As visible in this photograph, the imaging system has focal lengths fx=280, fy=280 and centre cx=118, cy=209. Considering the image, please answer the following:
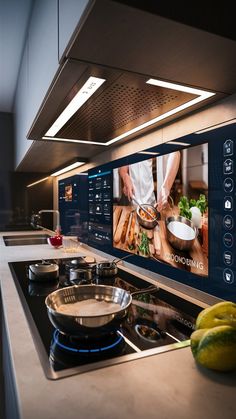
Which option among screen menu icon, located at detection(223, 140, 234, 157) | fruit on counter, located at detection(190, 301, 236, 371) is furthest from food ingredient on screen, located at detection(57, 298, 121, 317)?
screen menu icon, located at detection(223, 140, 234, 157)

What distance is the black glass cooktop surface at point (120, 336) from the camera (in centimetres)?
62

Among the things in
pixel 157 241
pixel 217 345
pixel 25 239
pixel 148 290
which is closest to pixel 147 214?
pixel 157 241

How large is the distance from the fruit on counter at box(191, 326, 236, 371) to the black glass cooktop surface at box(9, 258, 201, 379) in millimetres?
129

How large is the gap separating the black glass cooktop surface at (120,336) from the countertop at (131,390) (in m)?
0.03

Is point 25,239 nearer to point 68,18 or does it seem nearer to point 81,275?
point 81,275

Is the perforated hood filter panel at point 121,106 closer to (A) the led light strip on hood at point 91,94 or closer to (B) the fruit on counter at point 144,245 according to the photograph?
(A) the led light strip on hood at point 91,94

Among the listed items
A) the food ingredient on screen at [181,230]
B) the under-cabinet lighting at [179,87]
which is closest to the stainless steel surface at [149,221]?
the food ingredient on screen at [181,230]

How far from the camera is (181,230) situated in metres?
1.15

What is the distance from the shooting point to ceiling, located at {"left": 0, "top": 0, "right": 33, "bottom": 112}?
1.49m

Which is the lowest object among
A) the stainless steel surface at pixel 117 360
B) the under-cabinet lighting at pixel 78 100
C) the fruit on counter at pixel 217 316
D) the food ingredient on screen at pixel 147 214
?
the stainless steel surface at pixel 117 360

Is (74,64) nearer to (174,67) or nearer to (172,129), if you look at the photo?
(174,67)

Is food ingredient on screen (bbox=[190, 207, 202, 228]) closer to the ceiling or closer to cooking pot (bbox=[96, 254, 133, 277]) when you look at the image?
cooking pot (bbox=[96, 254, 133, 277])

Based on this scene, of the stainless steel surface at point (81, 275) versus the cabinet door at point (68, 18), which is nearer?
the cabinet door at point (68, 18)

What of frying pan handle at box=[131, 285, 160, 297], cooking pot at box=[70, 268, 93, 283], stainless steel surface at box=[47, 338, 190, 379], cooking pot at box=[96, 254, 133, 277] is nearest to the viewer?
stainless steel surface at box=[47, 338, 190, 379]
